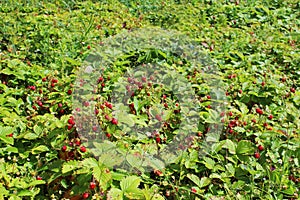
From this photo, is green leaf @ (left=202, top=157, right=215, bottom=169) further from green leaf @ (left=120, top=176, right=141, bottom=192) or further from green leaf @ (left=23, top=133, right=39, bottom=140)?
green leaf @ (left=23, top=133, right=39, bottom=140)

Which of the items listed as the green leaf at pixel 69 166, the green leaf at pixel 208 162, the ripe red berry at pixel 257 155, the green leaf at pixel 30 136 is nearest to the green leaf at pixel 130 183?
the green leaf at pixel 69 166

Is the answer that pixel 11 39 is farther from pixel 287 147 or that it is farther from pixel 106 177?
pixel 287 147

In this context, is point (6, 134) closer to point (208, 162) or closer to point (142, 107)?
point (142, 107)

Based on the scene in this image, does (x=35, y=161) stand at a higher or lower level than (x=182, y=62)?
lower

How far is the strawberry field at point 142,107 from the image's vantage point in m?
2.47

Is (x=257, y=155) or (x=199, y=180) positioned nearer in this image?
(x=199, y=180)

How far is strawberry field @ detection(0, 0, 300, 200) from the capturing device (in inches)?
97.1

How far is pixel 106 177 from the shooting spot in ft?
7.48

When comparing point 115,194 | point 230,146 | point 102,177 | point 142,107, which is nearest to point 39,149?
point 102,177

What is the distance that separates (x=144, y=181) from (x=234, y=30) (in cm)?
265

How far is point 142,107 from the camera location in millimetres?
2971

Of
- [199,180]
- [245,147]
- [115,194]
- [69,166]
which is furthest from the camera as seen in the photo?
[245,147]

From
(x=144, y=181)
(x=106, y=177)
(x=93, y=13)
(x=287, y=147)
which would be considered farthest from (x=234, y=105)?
(x=93, y=13)

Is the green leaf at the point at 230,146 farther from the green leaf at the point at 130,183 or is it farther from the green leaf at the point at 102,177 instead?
the green leaf at the point at 102,177
